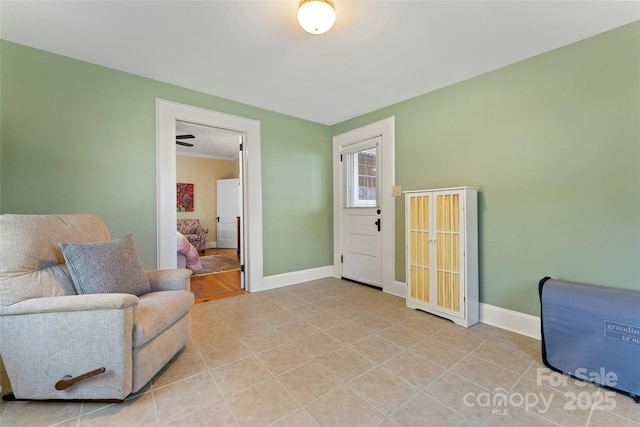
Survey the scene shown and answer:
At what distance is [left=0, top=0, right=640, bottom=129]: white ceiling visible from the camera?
173 cm

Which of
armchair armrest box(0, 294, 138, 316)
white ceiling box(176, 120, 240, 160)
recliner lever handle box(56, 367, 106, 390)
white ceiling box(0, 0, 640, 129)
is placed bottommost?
recliner lever handle box(56, 367, 106, 390)

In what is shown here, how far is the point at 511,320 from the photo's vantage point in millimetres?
2324

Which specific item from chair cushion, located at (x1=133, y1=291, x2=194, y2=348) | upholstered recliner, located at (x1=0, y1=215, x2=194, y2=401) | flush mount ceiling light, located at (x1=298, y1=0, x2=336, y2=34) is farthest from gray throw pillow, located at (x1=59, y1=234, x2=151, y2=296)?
flush mount ceiling light, located at (x1=298, y1=0, x2=336, y2=34)

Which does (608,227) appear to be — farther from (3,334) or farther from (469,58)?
(3,334)

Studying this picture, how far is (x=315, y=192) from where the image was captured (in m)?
4.04

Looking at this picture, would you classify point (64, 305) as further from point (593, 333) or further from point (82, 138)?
point (593, 333)

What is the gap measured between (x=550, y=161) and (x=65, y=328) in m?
3.46

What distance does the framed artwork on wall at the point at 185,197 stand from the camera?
663cm

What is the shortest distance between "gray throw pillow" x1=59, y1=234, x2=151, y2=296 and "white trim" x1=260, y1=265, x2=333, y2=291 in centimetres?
175

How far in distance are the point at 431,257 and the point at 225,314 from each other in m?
2.17

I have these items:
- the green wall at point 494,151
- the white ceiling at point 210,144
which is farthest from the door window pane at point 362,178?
the white ceiling at point 210,144

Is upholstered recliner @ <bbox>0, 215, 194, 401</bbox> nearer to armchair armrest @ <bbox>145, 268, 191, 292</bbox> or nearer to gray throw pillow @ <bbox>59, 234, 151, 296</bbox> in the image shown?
gray throw pillow @ <bbox>59, 234, 151, 296</bbox>

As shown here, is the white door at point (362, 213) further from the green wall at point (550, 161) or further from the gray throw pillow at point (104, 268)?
the gray throw pillow at point (104, 268)

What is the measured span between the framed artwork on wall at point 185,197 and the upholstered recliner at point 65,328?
529cm
